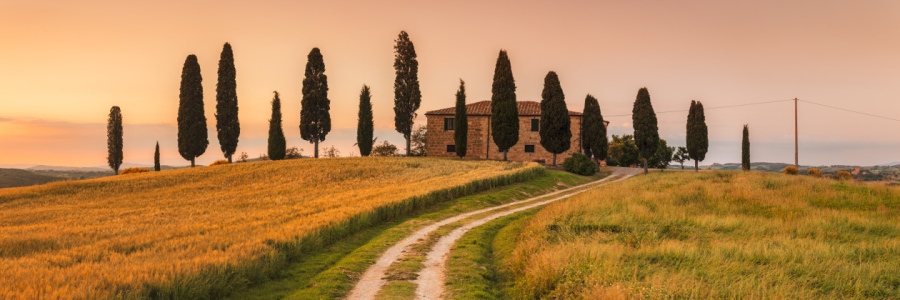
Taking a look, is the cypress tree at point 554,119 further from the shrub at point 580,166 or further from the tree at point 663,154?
the tree at point 663,154

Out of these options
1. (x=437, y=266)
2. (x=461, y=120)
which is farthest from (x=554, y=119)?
(x=437, y=266)

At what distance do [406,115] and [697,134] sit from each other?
3911 cm

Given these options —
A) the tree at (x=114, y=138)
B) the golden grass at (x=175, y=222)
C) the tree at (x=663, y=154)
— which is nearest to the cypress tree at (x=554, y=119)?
the golden grass at (x=175, y=222)

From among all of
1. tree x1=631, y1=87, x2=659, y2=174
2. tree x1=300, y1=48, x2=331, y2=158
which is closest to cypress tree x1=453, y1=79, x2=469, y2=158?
tree x1=300, y1=48, x2=331, y2=158

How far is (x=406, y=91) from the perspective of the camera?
61.2m

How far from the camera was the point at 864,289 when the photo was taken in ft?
31.3

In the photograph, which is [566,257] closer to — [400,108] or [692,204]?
[692,204]

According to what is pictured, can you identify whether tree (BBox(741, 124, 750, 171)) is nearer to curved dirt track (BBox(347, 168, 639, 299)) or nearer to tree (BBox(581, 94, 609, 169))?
tree (BBox(581, 94, 609, 169))

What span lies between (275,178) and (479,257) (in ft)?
108

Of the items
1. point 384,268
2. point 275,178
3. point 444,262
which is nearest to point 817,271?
point 444,262

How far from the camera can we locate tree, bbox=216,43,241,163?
185ft

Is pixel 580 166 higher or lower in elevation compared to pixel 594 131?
lower

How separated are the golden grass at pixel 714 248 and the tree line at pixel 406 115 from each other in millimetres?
29713

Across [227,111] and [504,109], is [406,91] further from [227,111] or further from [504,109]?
[227,111]
